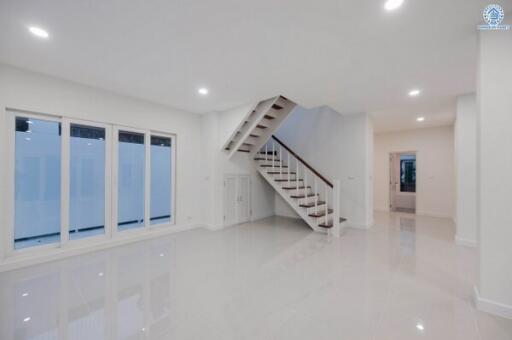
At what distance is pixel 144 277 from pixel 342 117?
18.3ft

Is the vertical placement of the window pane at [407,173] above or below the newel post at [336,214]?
above

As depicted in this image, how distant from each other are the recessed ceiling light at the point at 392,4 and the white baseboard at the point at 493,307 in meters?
2.93

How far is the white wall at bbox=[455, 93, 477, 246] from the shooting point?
4.24 metres

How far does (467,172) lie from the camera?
4289mm

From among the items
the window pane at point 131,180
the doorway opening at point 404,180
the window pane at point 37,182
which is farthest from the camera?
the doorway opening at point 404,180

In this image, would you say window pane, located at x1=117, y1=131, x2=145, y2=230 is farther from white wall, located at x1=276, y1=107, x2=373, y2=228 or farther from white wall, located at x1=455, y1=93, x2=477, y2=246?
white wall, located at x1=455, y1=93, x2=477, y2=246

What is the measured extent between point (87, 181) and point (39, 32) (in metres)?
2.44

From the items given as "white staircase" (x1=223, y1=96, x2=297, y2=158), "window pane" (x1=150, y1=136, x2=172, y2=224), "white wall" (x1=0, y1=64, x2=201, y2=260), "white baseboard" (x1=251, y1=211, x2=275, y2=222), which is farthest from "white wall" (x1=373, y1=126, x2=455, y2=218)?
"window pane" (x1=150, y1=136, x2=172, y2=224)

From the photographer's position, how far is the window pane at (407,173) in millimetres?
8766

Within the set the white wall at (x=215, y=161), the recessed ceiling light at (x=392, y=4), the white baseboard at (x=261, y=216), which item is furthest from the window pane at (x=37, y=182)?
the recessed ceiling light at (x=392, y=4)

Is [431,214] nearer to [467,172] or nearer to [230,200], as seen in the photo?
[467,172]

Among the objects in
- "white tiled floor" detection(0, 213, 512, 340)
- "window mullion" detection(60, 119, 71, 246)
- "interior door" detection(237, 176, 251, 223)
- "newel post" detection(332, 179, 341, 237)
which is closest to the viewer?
"white tiled floor" detection(0, 213, 512, 340)

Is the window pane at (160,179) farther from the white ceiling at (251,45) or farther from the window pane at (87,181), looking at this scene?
the white ceiling at (251,45)

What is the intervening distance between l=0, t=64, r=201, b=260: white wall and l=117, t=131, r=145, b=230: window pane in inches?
14.5
